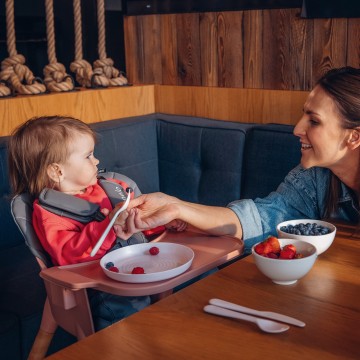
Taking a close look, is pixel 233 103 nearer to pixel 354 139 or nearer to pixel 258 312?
pixel 354 139

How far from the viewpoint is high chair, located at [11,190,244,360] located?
4.77ft

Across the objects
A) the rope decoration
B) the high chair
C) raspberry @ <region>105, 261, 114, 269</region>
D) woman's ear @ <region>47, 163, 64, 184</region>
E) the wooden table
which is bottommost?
the high chair

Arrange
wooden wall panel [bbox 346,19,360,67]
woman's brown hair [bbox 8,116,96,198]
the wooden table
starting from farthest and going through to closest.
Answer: wooden wall panel [bbox 346,19,360,67] → woman's brown hair [bbox 8,116,96,198] → the wooden table

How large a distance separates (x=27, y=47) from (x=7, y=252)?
1.74m

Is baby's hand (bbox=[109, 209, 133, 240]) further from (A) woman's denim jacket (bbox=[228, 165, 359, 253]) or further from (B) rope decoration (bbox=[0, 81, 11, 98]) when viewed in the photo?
(B) rope decoration (bbox=[0, 81, 11, 98])

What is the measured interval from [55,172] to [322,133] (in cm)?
87

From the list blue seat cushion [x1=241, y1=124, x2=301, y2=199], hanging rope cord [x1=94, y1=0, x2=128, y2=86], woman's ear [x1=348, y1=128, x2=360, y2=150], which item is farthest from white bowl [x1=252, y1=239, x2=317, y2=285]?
hanging rope cord [x1=94, y1=0, x2=128, y2=86]

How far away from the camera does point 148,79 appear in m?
3.26

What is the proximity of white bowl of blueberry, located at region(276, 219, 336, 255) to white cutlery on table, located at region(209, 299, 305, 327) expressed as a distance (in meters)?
0.34

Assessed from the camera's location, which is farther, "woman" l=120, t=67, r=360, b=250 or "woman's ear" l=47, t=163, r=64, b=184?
"woman's ear" l=47, t=163, r=64, b=184

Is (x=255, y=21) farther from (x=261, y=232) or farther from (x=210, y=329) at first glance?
(x=210, y=329)

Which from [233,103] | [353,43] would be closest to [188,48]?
[233,103]

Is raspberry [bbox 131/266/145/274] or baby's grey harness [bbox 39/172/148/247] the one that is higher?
baby's grey harness [bbox 39/172/148/247]

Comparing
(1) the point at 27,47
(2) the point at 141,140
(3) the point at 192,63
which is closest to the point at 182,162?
(2) the point at 141,140
